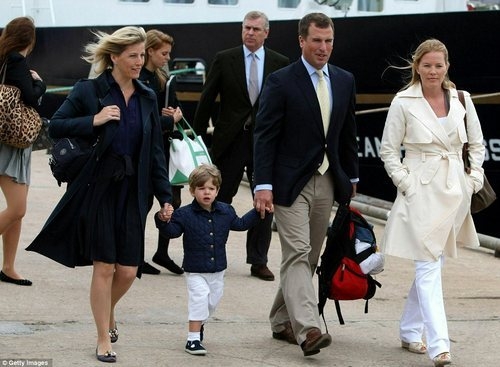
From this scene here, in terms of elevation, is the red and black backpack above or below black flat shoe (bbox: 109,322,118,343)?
above

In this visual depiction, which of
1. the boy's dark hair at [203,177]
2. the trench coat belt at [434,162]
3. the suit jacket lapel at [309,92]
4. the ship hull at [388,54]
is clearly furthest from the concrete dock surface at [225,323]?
the ship hull at [388,54]

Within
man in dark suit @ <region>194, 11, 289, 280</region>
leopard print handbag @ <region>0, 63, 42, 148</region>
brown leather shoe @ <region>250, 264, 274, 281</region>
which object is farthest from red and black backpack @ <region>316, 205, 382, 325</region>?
leopard print handbag @ <region>0, 63, 42, 148</region>

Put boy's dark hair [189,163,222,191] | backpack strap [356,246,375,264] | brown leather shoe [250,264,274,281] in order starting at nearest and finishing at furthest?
1. boy's dark hair [189,163,222,191]
2. backpack strap [356,246,375,264]
3. brown leather shoe [250,264,274,281]

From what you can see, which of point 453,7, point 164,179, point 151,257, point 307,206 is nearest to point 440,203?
point 307,206

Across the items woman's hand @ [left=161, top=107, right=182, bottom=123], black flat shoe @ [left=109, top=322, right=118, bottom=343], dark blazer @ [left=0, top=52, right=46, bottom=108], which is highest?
dark blazer @ [left=0, top=52, right=46, bottom=108]

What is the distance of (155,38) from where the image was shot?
788 cm

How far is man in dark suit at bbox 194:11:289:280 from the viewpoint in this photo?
8.37m

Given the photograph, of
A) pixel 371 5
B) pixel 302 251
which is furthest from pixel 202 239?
pixel 371 5

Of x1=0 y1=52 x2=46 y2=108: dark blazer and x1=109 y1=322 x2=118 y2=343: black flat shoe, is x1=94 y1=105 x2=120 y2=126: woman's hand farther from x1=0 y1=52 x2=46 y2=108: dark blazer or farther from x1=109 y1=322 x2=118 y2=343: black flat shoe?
x1=0 y1=52 x2=46 y2=108: dark blazer

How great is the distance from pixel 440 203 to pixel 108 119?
1.81 meters

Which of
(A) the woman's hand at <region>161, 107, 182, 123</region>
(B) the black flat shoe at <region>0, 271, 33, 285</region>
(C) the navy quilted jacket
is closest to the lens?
(C) the navy quilted jacket

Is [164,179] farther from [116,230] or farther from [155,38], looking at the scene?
[155,38]

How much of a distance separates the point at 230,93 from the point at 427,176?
8.26 feet

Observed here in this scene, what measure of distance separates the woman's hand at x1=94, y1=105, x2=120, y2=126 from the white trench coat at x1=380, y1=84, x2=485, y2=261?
151cm
